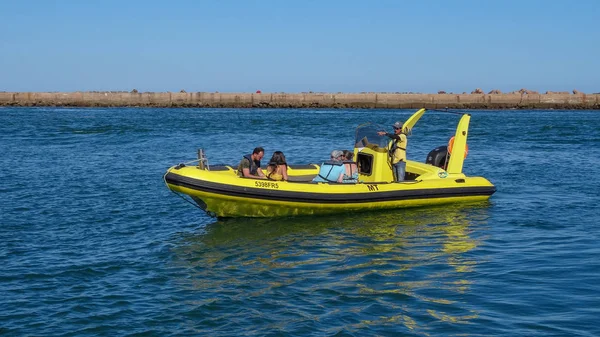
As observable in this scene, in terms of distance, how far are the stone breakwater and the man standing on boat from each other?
198ft

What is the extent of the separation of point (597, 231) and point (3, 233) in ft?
35.4

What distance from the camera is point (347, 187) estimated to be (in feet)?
50.2

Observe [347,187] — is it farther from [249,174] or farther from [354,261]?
[354,261]

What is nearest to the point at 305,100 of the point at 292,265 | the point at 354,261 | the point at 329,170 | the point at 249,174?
the point at 329,170

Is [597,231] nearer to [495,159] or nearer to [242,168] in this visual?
[242,168]

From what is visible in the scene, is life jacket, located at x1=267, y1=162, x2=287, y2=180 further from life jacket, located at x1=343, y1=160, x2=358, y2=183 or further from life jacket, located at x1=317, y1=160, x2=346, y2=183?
life jacket, located at x1=343, y1=160, x2=358, y2=183

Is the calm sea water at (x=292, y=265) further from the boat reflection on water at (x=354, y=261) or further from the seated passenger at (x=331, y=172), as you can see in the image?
the seated passenger at (x=331, y=172)

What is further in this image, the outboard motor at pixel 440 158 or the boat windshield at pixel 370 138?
the outboard motor at pixel 440 158

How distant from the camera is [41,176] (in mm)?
21781

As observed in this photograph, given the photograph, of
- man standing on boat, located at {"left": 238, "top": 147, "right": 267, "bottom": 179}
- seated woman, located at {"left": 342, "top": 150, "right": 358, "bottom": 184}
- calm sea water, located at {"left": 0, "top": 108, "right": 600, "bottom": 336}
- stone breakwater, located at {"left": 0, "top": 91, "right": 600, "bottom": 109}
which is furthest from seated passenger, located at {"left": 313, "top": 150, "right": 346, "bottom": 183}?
stone breakwater, located at {"left": 0, "top": 91, "right": 600, "bottom": 109}

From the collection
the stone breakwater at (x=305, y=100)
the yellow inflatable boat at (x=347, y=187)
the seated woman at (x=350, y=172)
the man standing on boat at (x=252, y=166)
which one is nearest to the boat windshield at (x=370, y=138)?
the yellow inflatable boat at (x=347, y=187)

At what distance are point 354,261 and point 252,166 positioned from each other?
152 inches

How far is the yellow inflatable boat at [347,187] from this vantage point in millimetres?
14258

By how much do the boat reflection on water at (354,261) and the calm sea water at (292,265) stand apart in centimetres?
3
